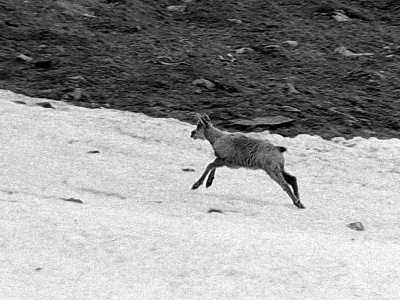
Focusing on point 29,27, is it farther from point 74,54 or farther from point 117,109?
point 117,109

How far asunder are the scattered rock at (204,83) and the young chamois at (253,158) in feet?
21.6

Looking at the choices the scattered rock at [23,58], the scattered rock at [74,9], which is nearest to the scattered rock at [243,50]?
the scattered rock at [74,9]

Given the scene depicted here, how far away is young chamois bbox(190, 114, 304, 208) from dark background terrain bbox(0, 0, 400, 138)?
4.68 meters

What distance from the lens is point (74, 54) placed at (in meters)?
21.5

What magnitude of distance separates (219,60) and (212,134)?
852cm

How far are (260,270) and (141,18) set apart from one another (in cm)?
1756

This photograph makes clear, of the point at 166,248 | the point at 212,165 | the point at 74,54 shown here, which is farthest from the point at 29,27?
the point at 166,248

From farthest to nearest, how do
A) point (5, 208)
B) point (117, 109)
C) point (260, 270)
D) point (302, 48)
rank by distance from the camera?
A: point (302, 48)
point (117, 109)
point (5, 208)
point (260, 270)

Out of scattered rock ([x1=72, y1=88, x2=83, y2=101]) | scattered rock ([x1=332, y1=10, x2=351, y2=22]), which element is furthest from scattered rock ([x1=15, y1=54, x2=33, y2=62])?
scattered rock ([x1=332, y1=10, x2=351, y2=22])

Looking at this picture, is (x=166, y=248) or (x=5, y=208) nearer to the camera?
(x=166, y=248)

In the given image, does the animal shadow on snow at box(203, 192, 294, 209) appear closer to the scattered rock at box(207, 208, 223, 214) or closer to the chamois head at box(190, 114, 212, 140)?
the scattered rock at box(207, 208, 223, 214)

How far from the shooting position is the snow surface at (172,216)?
8.16 metres

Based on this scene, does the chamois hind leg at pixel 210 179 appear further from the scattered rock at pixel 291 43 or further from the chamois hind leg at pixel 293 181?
the scattered rock at pixel 291 43

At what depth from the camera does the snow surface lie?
8.16 m
